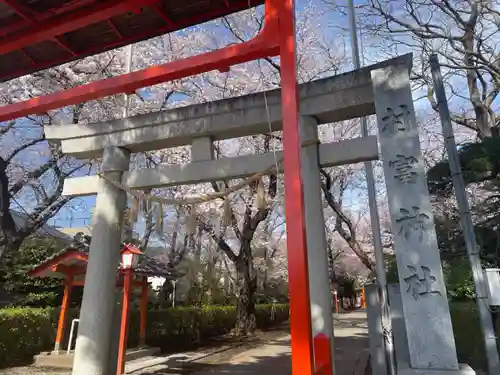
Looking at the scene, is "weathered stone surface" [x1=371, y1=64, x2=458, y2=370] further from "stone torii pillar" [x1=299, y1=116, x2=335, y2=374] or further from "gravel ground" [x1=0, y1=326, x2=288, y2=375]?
"gravel ground" [x1=0, y1=326, x2=288, y2=375]

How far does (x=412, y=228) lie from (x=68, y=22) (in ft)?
18.2

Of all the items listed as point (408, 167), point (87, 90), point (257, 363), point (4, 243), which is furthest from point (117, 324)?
point (4, 243)

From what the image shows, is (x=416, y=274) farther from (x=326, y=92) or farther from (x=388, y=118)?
(x=326, y=92)

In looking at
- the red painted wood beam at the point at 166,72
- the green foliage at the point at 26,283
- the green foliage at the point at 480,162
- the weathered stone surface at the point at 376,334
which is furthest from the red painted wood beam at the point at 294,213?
the green foliage at the point at 26,283

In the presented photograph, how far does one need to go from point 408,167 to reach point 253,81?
12231 mm

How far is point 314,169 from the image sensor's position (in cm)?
577

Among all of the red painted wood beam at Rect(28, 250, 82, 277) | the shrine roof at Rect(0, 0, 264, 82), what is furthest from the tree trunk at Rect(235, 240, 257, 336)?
the shrine roof at Rect(0, 0, 264, 82)

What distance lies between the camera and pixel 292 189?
11.5ft

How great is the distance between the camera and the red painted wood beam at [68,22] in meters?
5.34

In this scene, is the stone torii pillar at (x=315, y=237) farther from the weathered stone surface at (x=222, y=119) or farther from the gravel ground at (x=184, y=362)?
the gravel ground at (x=184, y=362)

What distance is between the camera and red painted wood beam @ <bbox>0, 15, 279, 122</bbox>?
4.18 meters

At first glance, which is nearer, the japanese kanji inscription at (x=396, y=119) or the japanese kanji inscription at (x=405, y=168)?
the japanese kanji inscription at (x=405, y=168)

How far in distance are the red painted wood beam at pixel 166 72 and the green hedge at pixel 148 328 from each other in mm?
8309

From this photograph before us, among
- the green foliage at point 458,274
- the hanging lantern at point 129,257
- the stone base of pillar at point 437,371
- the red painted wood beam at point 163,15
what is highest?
the red painted wood beam at point 163,15
